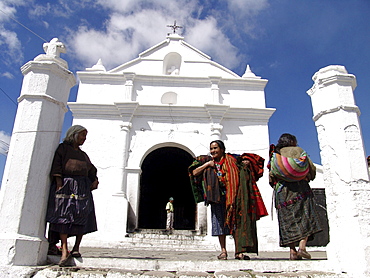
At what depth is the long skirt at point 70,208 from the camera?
10.6 feet

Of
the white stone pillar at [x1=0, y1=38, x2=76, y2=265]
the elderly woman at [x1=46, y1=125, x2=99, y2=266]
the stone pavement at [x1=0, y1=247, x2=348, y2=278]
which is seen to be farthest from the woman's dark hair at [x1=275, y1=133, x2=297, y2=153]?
the white stone pillar at [x1=0, y1=38, x2=76, y2=265]

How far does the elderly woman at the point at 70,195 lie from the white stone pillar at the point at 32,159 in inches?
3.6

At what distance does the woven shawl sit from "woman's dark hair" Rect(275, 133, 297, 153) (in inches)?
13.5

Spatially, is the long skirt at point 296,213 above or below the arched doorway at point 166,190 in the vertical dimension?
below

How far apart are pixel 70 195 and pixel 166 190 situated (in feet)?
39.5

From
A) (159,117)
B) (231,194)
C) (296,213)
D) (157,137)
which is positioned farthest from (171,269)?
(159,117)

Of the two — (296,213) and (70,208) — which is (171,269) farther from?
(296,213)

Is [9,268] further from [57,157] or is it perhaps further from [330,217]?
[330,217]

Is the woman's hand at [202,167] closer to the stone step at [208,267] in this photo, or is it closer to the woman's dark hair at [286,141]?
the woman's dark hair at [286,141]

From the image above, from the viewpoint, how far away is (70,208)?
3.25m

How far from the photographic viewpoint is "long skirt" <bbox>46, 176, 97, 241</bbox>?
3238mm

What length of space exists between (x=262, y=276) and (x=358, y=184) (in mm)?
1333

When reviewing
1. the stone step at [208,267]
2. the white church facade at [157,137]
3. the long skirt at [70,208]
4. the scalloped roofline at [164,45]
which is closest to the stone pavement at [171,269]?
the stone step at [208,267]

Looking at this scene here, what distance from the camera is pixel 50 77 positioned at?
3637 millimetres
